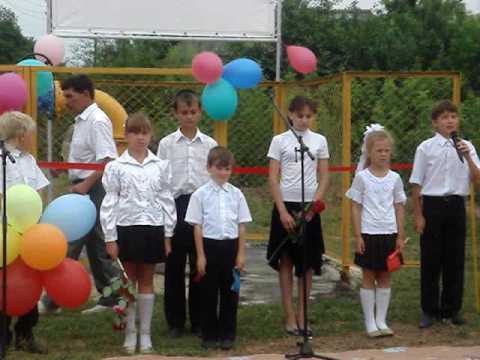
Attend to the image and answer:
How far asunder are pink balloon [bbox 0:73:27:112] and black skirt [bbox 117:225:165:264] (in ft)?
4.71

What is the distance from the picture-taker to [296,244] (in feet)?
23.6

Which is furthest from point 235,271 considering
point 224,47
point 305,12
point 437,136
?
point 305,12

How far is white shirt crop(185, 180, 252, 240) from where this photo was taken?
6723mm

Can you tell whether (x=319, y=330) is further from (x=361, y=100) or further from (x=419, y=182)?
(x=361, y=100)

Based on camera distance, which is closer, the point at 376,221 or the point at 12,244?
the point at 12,244

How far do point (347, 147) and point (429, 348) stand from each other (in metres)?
2.75

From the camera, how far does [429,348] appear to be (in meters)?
6.82

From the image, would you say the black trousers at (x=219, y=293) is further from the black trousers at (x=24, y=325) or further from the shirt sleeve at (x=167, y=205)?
the black trousers at (x=24, y=325)

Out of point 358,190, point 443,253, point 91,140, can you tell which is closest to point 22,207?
point 91,140

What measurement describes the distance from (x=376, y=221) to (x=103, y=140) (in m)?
2.23

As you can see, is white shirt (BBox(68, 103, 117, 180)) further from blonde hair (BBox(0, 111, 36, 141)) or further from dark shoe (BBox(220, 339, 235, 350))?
dark shoe (BBox(220, 339, 235, 350))

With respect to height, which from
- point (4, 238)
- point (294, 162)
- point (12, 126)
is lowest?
point (4, 238)

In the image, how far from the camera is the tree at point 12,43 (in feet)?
115

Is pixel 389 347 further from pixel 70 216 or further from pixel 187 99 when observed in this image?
pixel 70 216
